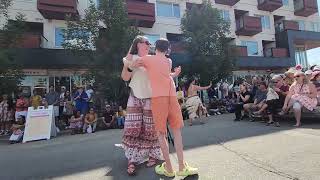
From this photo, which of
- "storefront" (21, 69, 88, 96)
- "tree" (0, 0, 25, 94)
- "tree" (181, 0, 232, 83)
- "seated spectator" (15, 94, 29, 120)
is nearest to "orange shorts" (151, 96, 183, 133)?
"seated spectator" (15, 94, 29, 120)

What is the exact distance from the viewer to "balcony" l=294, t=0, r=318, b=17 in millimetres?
36094

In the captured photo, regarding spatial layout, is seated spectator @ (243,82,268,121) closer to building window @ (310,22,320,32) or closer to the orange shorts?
the orange shorts

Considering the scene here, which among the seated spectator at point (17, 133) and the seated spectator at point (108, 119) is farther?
Result: the seated spectator at point (108, 119)

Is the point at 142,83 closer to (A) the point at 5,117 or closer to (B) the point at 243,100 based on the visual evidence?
(B) the point at 243,100

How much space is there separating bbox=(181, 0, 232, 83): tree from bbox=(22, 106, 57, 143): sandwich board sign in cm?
1080

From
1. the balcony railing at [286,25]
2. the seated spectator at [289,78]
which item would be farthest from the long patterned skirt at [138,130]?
the balcony railing at [286,25]

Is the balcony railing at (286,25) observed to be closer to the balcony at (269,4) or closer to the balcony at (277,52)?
the balcony at (269,4)

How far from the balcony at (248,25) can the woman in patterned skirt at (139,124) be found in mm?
26392

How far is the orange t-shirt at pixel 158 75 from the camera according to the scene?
5.16 metres

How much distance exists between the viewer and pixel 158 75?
520cm

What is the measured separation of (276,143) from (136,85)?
10.9ft

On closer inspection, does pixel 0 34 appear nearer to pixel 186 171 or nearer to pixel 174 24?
pixel 186 171

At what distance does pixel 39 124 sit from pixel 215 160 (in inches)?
322

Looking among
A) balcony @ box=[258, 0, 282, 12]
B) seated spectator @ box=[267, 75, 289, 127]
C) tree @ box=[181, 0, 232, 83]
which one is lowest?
seated spectator @ box=[267, 75, 289, 127]
